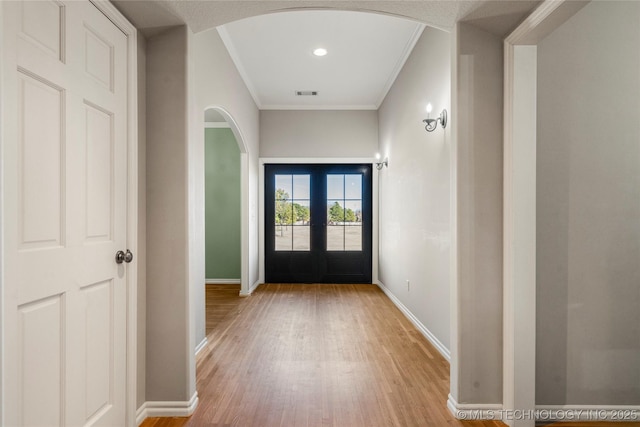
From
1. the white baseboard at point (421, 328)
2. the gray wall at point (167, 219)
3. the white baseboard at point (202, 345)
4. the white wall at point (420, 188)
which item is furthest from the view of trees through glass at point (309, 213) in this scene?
the gray wall at point (167, 219)

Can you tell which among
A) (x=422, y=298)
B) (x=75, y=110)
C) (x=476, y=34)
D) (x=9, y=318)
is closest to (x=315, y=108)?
(x=422, y=298)

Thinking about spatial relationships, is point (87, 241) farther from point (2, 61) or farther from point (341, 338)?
point (341, 338)

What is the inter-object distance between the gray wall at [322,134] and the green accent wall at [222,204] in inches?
29.6

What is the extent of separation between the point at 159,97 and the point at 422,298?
2.89 m

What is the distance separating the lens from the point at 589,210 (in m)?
2.11

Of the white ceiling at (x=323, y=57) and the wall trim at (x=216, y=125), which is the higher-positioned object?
the white ceiling at (x=323, y=57)

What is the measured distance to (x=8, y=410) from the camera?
1.21 m

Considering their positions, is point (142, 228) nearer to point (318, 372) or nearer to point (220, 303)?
point (318, 372)

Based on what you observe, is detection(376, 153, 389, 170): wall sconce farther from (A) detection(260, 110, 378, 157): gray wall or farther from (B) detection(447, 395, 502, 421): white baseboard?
(B) detection(447, 395, 502, 421): white baseboard

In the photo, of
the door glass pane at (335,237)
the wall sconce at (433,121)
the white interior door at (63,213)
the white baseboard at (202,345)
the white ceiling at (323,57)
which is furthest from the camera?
the door glass pane at (335,237)

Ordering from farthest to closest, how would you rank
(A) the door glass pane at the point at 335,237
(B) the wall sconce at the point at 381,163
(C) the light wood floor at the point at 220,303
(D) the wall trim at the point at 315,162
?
(A) the door glass pane at the point at 335,237 → (D) the wall trim at the point at 315,162 → (B) the wall sconce at the point at 381,163 → (C) the light wood floor at the point at 220,303

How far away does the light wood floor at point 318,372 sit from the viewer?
6.89 feet

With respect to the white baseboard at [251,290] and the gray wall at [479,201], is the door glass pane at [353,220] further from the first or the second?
the gray wall at [479,201]

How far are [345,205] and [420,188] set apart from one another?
2.49 meters
